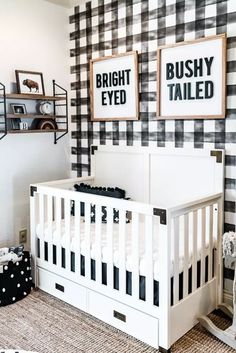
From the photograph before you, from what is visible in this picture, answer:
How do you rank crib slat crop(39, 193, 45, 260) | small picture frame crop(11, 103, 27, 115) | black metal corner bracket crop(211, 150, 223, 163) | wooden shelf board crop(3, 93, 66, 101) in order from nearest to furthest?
black metal corner bracket crop(211, 150, 223, 163), crib slat crop(39, 193, 45, 260), wooden shelf board crop(3, 93, 66, 101), small picture frame crop(11, 103, 27, 115)

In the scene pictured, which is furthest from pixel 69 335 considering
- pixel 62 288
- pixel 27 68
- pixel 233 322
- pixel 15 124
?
pixel 27 68

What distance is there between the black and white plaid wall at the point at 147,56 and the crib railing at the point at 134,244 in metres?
0.33

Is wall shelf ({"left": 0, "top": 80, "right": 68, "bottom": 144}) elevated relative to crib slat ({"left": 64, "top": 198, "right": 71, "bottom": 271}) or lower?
elevated

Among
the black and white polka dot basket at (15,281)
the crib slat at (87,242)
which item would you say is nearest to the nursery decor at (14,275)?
the black and white polka dot basket at (15,281)

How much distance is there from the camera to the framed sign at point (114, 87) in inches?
123

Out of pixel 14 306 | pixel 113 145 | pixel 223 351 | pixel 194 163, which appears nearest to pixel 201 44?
pixel 194 163

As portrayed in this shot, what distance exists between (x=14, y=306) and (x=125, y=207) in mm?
1152

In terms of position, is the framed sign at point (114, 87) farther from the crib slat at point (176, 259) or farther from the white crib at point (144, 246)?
the crib slat at point (176, 259)

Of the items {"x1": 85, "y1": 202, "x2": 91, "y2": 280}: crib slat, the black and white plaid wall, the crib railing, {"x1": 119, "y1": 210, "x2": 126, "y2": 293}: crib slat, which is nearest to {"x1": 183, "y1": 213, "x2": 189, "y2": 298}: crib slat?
the crib railing

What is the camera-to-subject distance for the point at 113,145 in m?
3.37

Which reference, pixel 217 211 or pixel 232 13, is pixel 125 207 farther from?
pixel 232 13

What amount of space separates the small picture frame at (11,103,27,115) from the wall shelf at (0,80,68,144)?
0.21 ft

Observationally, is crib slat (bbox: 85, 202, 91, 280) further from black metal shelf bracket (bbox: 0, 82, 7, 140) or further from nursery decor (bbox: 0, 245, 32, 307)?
black metal shelf bracket (bbox: 0, 82, 7, 140)

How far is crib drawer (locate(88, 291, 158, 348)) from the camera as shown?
7.59ft
